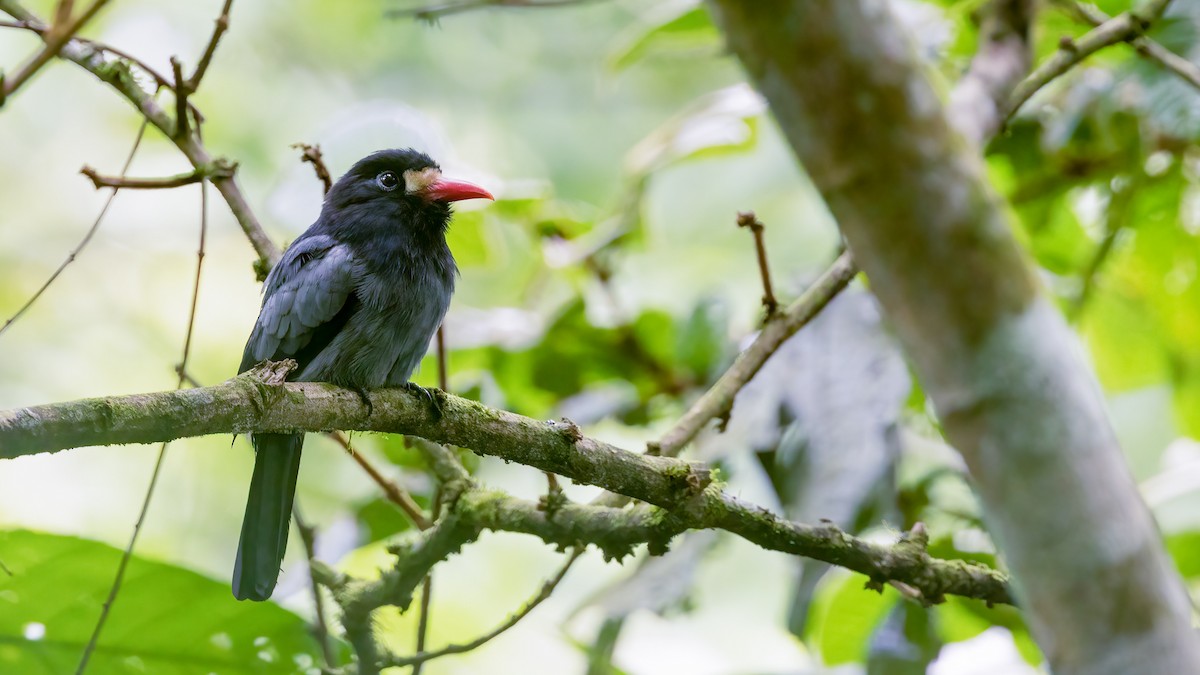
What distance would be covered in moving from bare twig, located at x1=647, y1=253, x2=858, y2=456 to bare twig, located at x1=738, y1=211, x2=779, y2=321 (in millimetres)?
51

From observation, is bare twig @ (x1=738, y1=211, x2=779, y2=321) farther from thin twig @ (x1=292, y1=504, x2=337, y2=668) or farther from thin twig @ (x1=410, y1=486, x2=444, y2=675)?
thin twig @ (x1=292, y1=504, x2=337, y2=668)

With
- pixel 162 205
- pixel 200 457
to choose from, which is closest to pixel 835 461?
pixel 200 457

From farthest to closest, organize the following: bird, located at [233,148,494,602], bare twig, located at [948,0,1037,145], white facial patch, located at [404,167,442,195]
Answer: white facial patch, located at [404,167,442,195] < bare twig, located at [948,0,1037,145] < bird, located at [233,148,494,602]

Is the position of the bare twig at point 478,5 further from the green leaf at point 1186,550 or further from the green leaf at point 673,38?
the green leaf at point 1186,550

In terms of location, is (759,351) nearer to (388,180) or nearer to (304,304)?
(304,304)

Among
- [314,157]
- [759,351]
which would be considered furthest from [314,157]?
[759,351]

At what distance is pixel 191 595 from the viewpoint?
7.75ft

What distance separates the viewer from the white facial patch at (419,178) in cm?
385

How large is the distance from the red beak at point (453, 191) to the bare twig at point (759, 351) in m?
1.23

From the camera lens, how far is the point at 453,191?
3.77 m

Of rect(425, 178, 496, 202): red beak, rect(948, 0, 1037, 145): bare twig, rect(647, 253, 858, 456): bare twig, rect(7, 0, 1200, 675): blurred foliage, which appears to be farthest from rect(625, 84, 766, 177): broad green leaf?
rect(647, 253, 858, 456): bare twig

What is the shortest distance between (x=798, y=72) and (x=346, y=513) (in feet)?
9.41

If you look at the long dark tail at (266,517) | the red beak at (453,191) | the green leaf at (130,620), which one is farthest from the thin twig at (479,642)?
the red beak at (453,191)

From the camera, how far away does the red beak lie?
374cm
